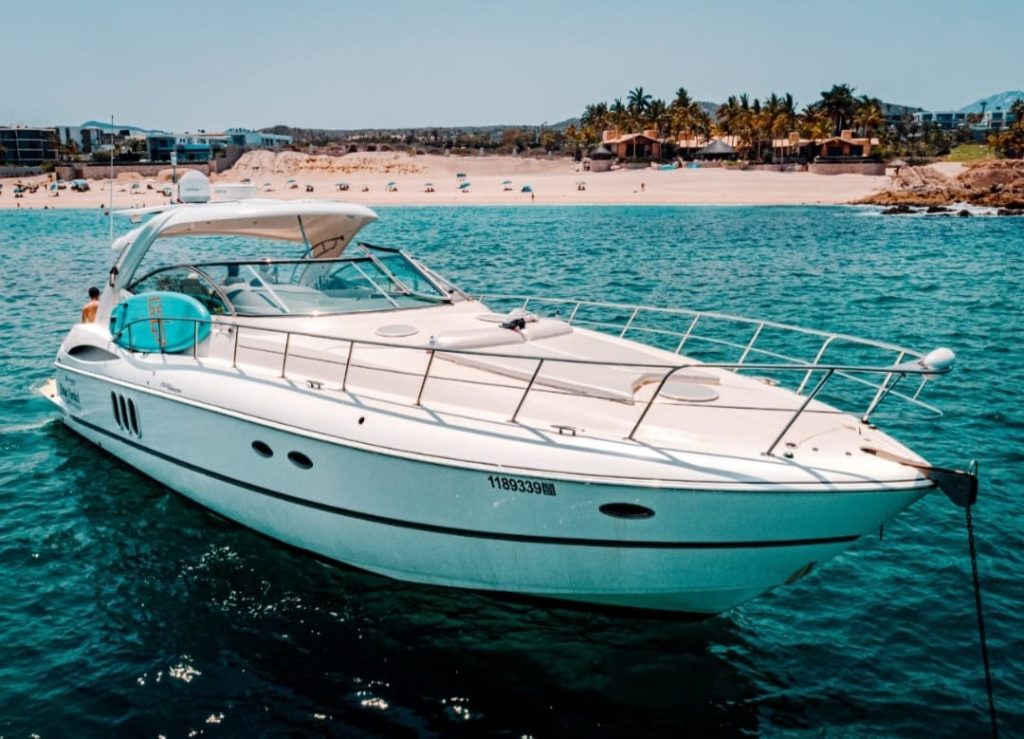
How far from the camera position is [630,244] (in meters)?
43.2

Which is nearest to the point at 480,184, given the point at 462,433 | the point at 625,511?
the point at 462,433

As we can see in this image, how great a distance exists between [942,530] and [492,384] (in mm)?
5843

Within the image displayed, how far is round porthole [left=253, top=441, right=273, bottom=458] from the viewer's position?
8102 millimetres

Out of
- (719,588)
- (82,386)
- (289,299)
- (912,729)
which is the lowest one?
(912,729)

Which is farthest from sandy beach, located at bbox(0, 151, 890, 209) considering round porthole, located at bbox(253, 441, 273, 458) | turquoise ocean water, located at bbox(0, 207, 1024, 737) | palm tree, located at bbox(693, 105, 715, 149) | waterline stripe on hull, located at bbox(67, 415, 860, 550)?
waterline stripe on hull, located at bbox(67, 415, 860, 550)

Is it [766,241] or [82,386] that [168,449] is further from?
[766,241]

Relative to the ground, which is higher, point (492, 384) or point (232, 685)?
point (492, 384)

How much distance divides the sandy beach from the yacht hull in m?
63.8

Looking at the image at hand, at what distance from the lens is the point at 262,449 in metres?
8.18

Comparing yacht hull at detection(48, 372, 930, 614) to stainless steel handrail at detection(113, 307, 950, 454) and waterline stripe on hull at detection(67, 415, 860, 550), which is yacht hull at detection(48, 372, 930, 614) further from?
stainless steel handrail at detection(113, 307, 950, 454)

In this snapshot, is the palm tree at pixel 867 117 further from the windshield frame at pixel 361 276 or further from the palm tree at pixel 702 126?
the windshield frame at pixel 361 276

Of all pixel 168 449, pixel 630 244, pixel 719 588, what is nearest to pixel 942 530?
pixel 719 588

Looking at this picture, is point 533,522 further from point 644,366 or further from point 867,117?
point 867,117

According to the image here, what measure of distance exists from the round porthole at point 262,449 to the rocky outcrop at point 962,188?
67.6 meters
